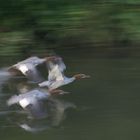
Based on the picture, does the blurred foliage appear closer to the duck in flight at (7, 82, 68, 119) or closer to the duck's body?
the duck's body

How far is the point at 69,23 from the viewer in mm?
4996

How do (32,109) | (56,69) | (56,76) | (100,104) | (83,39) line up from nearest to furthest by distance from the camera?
(32,109), (100,104), (56,76), (56,69), (83,39)

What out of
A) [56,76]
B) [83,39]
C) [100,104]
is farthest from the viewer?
[83,39]

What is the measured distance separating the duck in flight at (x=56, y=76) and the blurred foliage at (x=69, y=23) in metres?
0.67

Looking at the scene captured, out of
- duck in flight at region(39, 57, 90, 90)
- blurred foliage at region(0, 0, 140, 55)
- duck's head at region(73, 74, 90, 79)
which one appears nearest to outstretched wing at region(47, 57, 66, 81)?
duck in flight at region(39, 57, 90, 90)

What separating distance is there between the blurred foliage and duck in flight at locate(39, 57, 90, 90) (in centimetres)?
67

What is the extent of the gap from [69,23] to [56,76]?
1092mm

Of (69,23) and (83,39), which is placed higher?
(69,23)

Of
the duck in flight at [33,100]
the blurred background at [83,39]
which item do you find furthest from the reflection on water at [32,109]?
the blurred background at [83,39]

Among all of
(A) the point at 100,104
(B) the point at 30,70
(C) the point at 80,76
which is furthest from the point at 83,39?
(A) the point at 100,104

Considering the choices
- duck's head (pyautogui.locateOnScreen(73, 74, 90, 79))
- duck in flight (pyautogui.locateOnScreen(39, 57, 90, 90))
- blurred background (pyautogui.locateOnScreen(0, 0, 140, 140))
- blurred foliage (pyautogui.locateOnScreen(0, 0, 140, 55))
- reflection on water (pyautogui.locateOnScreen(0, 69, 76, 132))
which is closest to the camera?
reflection on water (pyautogui.locateOnScreen(0, 69, 76, 132))

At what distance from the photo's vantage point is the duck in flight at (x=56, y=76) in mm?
3933

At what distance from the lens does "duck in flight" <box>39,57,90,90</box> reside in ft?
12.9

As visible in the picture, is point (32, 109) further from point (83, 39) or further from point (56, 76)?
point (83, 39)
